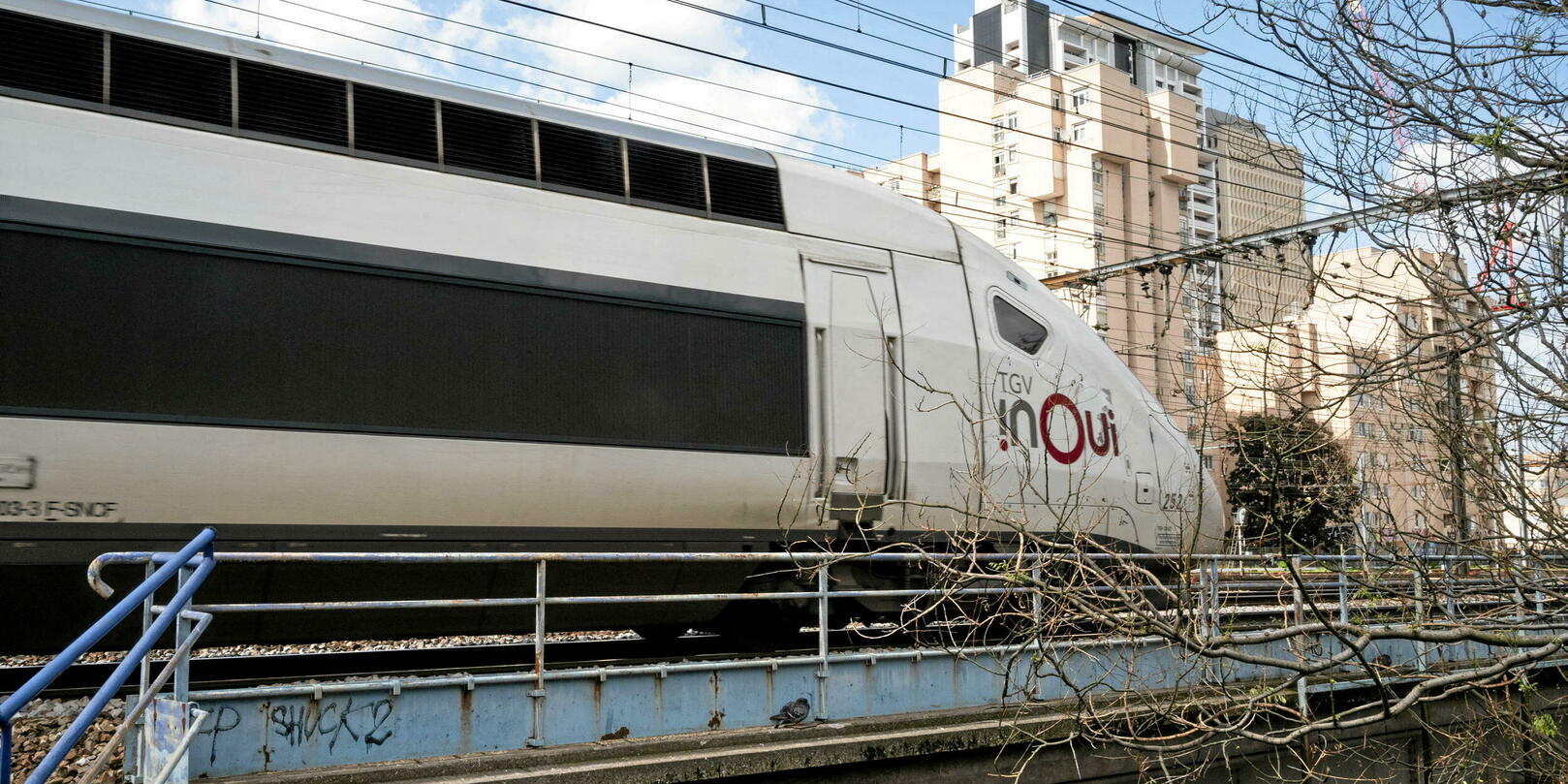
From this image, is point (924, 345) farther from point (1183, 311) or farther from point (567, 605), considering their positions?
point (567, 605)

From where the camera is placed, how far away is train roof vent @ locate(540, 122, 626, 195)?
326 inches

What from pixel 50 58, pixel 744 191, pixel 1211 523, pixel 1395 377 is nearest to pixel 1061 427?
pixel 1211 523

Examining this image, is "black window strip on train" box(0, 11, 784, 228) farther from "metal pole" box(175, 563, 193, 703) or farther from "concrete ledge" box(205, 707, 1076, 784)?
"concrete ledge" box(205, 707, 1076, 784)

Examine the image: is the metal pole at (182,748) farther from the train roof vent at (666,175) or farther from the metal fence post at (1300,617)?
the train roof vent at (666,175)

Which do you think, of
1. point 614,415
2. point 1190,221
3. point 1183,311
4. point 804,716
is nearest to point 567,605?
point 614,415

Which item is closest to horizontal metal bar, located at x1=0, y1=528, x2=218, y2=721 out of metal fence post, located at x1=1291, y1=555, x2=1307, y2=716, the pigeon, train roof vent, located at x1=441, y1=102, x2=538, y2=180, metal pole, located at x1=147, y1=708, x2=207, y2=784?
metal pole, located at x1=147, y1=708, x2=207, y2=784

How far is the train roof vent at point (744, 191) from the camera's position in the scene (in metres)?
8.93

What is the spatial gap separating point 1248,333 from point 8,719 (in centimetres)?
623

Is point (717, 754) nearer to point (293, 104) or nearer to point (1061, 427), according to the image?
point (293, 104)

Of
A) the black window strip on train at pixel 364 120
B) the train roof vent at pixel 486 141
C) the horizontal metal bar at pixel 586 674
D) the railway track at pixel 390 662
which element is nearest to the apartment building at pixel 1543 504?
the horizontal metal bar at pixel 586 674

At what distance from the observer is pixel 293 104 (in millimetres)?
7445

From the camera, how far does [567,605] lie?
7930 millimetres

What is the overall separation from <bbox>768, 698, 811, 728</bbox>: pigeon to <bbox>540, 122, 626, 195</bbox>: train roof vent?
11.7ft

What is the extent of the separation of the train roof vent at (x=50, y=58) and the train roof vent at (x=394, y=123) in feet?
4.57
